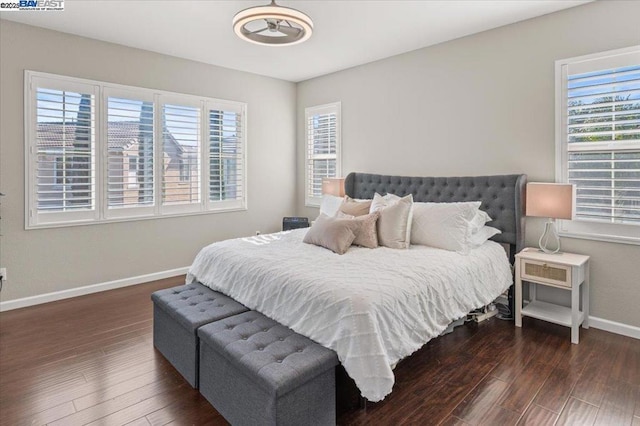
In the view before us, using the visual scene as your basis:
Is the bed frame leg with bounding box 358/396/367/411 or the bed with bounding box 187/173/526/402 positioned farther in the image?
the bed frame leg with bounding box 358/396/367/411

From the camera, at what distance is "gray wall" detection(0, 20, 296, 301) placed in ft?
12.0

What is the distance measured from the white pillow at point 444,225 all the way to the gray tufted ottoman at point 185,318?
1804 mm

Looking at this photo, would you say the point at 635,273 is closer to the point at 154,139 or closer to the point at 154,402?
the point at 154,402

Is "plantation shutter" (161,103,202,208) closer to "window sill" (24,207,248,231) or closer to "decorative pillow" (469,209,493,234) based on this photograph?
"window sill" (24,207,248,231)

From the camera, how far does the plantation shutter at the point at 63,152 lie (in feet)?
12.3

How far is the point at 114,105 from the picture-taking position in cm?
423

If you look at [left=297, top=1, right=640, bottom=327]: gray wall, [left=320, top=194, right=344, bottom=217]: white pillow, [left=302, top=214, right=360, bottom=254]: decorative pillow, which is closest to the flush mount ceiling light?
[left=302, top=214, right=360, bottom=254]: decorative pillow

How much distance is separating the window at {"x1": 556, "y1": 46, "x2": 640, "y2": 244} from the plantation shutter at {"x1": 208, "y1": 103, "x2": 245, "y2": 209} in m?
4.03

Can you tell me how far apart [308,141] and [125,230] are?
3.03 meters

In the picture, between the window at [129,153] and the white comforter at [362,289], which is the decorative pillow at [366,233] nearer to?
the white comforter at [362,289]

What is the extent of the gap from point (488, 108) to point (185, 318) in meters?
3.53

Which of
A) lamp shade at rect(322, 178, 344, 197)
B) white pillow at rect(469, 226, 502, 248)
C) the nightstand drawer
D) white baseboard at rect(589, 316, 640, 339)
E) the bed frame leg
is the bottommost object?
the bed frame leg

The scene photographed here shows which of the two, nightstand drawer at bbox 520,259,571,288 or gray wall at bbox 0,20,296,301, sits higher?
gray wall at bbox 0,20,296,301

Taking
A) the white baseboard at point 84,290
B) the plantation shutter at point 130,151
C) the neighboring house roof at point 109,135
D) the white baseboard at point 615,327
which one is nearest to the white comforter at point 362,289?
the white baseboard at point 615,327
